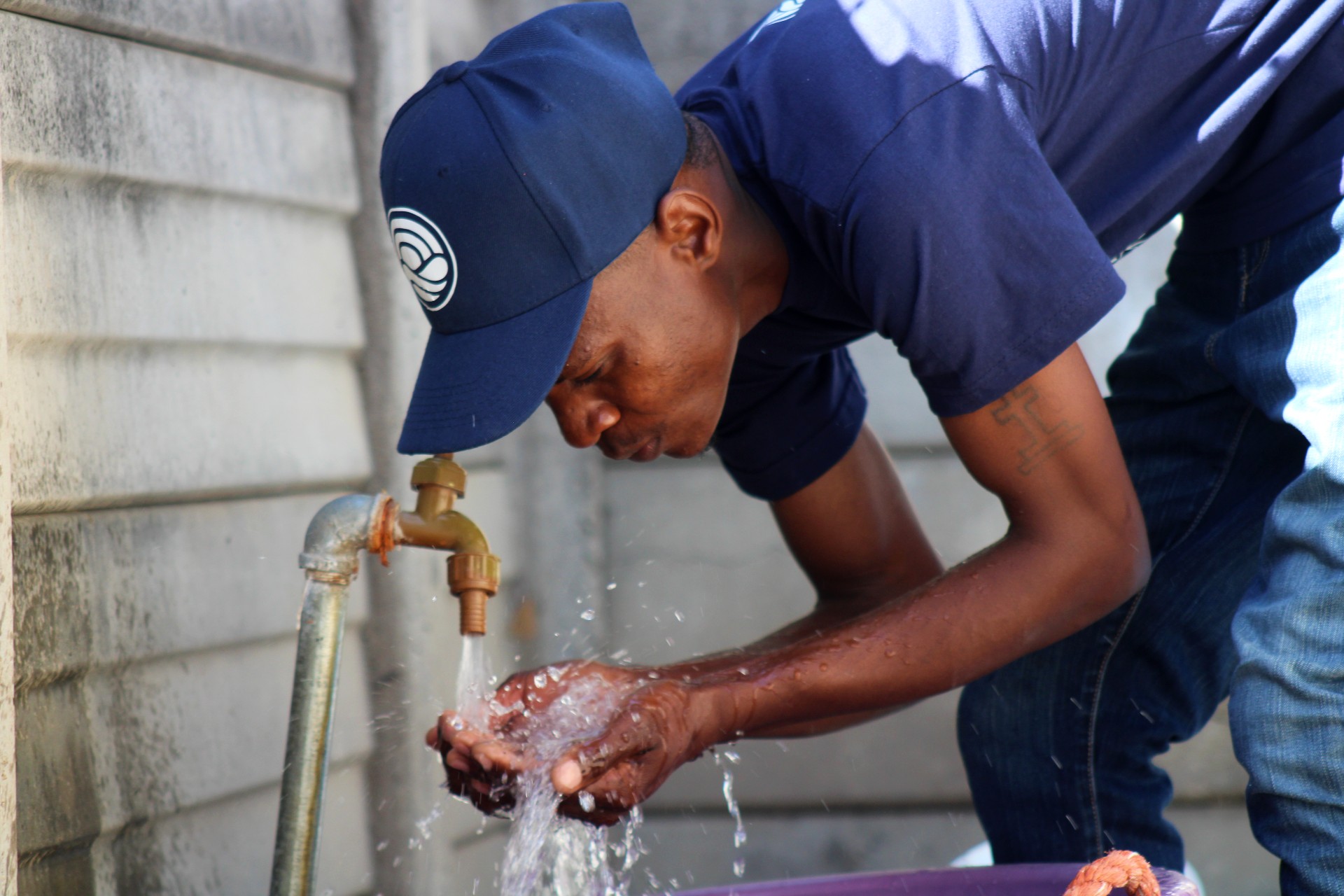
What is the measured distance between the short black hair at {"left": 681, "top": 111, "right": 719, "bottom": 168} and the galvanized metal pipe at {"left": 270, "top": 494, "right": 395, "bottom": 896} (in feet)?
1.67

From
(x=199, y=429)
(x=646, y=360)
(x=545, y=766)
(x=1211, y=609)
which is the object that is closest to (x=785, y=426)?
(x=646, y=360)

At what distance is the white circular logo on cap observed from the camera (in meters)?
1.21

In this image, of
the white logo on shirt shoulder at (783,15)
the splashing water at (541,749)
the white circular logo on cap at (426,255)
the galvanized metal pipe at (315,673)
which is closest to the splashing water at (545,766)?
the splashing water at (541,749)

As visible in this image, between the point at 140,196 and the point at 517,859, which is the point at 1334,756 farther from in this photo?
the point at 140,196

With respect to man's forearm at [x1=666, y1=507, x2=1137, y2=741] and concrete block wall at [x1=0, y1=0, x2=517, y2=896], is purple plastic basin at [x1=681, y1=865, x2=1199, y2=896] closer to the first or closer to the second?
man's forearm at [x1=666, y1=507, x2=1137, y2=741]

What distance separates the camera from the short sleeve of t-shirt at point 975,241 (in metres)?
1.17

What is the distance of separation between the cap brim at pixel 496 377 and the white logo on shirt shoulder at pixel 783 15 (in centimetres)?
42

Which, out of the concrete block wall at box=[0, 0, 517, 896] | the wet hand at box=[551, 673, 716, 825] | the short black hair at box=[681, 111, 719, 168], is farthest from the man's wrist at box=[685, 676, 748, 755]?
the concrete block wall at box=[0, 0, 517, 896]

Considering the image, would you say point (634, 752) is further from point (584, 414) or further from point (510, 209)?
point (510, 209)

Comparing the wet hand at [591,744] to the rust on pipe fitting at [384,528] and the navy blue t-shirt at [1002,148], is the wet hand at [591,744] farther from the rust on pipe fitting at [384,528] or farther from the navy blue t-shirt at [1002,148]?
the navy blue t-shirt at [1002,148]

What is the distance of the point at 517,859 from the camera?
55.5 inches

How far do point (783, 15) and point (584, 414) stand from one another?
0.52 metres

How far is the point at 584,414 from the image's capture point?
1337 millimetres

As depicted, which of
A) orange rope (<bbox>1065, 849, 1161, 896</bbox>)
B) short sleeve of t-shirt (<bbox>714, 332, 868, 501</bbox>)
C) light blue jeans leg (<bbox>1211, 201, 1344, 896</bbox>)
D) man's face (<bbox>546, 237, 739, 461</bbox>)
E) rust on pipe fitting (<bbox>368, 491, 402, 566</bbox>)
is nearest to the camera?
orange rope (<bbox>1065, 849, 1161, 896</bbox>)
